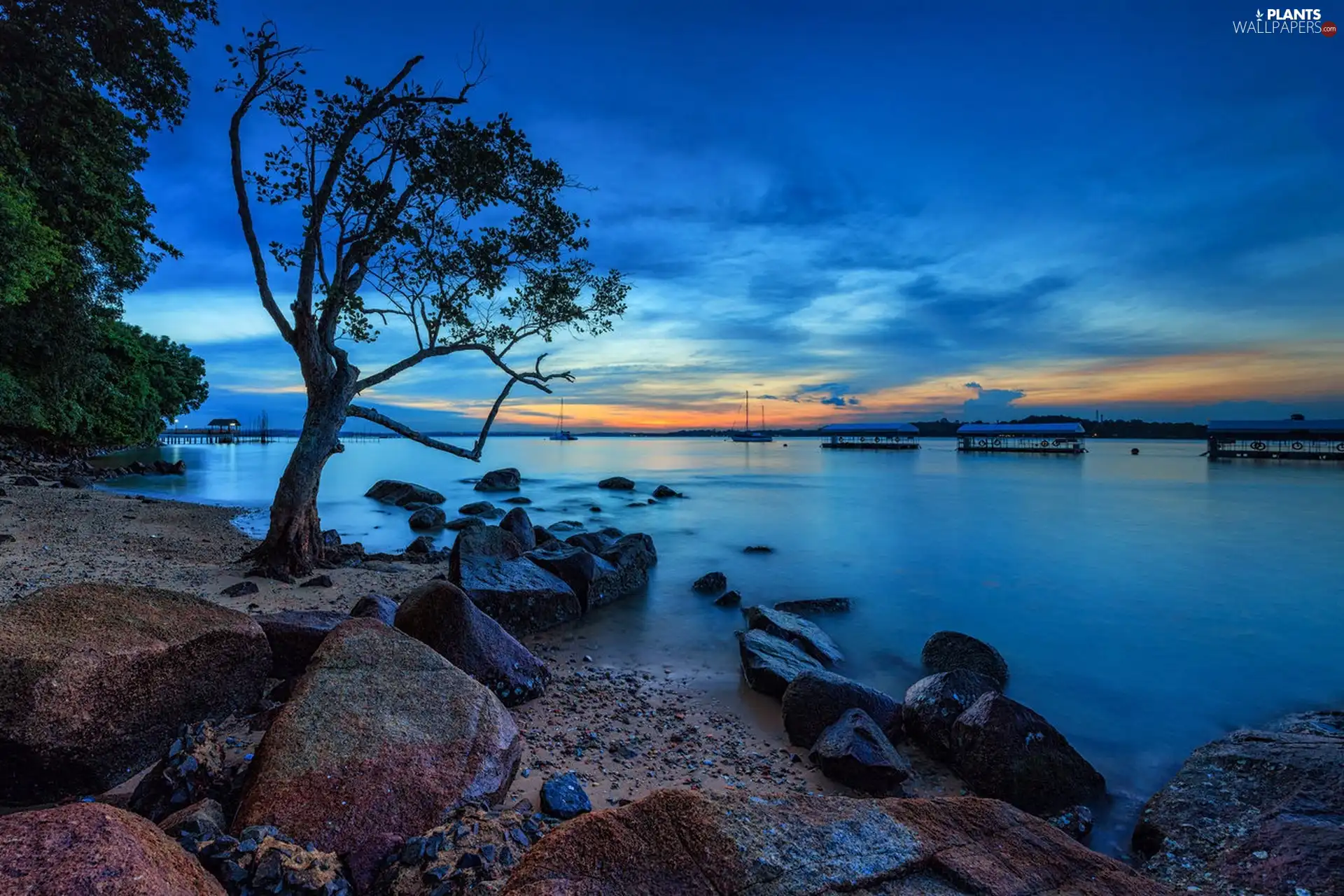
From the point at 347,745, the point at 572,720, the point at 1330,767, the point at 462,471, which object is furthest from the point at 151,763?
the point at 462,471

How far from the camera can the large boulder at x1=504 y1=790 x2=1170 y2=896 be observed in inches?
88.4

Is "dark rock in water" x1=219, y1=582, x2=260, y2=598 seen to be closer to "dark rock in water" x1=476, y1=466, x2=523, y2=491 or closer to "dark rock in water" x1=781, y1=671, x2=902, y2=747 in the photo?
"dark rock in water" x1=781, y1=671, x2=902, y2=747

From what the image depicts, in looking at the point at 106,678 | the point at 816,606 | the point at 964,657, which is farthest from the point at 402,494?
the point at 964,657

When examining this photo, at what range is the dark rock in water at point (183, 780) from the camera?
3.37 m

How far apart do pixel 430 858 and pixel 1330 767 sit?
6.64 meters

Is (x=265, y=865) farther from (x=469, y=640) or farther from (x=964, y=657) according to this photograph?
(x=964, y=657)

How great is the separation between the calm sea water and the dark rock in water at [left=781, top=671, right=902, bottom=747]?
3.31ft

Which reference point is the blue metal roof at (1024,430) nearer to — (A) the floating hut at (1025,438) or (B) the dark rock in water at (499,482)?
(A) the floating hut at (1025,438)

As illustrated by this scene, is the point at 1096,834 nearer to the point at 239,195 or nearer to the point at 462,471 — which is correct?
A: the point at 239,195

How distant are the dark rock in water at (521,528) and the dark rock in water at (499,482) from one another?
63.3ft

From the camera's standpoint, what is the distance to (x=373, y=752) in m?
3.47

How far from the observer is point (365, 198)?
1053cm

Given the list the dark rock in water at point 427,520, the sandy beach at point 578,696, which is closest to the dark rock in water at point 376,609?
the sandy beach at point 578,696

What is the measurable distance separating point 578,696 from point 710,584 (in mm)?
6413
